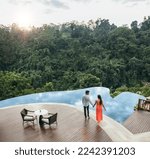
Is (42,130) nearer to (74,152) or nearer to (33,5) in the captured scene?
(74,152)

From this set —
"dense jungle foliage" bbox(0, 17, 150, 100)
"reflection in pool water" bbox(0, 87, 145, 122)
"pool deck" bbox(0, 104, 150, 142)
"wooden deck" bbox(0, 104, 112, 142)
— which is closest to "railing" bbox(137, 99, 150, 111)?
"pool deck" bbox(0, 104, 150, 142)

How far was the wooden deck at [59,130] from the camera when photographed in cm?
758

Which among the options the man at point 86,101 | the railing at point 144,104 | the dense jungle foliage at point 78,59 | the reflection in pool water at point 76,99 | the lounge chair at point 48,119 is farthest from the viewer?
the dense jungle foliage at point 78,59


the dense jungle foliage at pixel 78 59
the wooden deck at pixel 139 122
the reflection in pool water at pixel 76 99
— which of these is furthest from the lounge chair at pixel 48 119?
the dense jungle foliage at pixel 78 59

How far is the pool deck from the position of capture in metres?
7.55

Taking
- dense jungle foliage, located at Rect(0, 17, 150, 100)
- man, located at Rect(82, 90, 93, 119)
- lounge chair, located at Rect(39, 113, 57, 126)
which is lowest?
lounge chair, located at Rect(39, 113, 57, 126)

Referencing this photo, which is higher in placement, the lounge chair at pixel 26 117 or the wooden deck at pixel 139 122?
the lounge chair at pixel 26 117

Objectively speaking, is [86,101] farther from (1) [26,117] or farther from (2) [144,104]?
(2) [144,104]

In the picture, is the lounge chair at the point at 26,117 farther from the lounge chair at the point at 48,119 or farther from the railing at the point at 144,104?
the railing at the point at 144,104

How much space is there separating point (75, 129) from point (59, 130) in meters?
0.39

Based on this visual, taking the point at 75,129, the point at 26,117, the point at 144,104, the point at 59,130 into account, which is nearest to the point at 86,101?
the point at 75,129

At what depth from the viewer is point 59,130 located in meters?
8.14

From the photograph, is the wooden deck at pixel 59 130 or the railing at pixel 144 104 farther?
the railing at pixel 144 104

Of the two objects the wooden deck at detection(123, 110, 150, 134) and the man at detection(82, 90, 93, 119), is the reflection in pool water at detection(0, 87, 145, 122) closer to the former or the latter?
the wooden deck at detection(123, 110, 150, 134)
